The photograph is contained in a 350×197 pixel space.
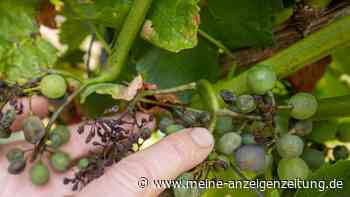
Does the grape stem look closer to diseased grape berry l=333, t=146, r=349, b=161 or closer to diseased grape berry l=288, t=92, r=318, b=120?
diseased grape berry l=288, t=92, r=318, b=120

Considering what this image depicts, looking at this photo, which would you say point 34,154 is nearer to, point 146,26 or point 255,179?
point 146,26

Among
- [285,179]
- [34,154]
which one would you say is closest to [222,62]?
[285,179]

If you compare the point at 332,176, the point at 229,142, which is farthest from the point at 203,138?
the point at 332,176

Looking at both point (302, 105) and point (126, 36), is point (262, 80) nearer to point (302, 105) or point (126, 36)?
point (302, 105)

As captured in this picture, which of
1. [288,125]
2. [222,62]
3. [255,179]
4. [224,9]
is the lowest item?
[255,179]

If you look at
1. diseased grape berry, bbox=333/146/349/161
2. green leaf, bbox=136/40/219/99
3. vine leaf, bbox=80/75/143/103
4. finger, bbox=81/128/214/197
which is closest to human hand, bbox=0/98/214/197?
finger, bbox=81/128/214/197

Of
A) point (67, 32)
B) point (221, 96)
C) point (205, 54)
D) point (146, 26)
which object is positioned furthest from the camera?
point (67, 32)

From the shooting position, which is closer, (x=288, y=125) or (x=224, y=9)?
(x=288, y=125)
